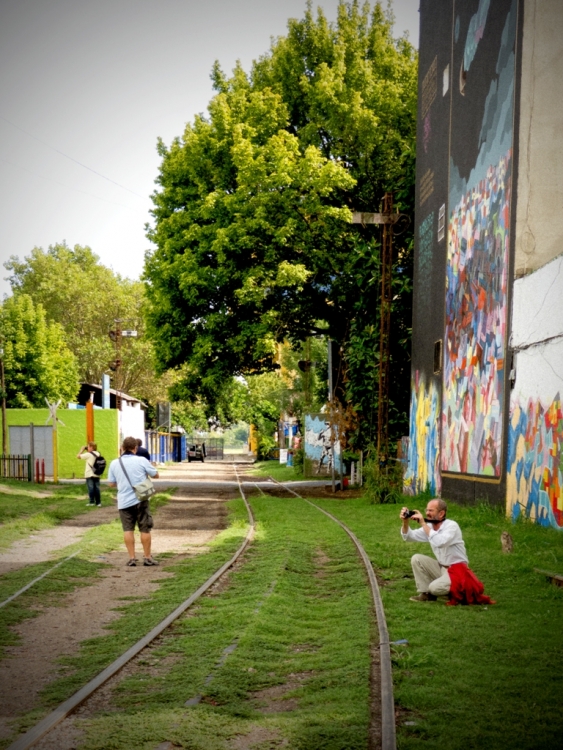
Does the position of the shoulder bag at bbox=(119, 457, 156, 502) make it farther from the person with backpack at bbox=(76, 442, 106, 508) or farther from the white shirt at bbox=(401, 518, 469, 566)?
the person with backpack at bbox=(76, 442, 106, 508)

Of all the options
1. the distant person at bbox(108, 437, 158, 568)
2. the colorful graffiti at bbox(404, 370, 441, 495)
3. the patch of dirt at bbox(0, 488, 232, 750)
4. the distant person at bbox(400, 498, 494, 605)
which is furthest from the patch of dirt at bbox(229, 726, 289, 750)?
the colorful graffiti at bbox(404, 370, 441, 495)

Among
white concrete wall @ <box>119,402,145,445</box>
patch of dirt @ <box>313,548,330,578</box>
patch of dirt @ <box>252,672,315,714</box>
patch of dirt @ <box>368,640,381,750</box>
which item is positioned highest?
white concrete wall @ <box>119,402,145,445</box>

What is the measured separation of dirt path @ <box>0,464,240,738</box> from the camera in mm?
6770

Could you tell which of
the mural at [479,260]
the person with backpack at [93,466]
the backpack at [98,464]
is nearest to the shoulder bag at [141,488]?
the mural at [479,260]

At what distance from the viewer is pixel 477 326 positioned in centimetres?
2008

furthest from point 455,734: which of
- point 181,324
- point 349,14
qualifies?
point 349,14

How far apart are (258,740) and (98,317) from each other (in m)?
67.2

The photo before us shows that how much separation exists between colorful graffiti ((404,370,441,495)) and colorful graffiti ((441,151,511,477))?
101cm

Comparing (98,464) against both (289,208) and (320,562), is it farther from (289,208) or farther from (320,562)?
(289,208)

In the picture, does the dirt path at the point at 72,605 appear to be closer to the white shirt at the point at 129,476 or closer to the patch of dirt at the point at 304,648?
A: the white shirt at the point at 129,476

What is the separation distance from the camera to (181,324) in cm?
3459

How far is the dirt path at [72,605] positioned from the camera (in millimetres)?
6770

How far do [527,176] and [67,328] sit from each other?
189ft

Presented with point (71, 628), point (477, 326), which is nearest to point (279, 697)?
point (71, 628)
